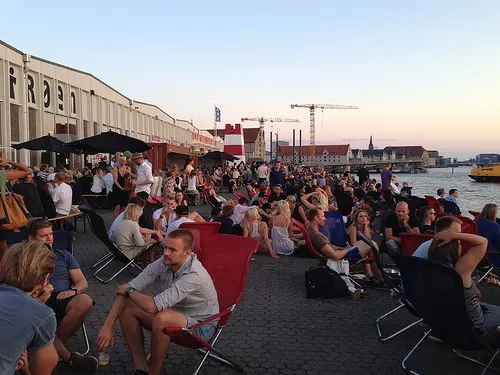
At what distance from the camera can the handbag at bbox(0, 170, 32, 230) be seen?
568cm

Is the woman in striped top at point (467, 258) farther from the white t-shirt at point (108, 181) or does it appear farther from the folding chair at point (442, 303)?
the white t-shirt at point (108, 181)

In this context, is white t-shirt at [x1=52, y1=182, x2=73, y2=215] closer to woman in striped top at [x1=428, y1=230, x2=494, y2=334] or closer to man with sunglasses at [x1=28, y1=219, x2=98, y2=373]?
man with sunglasses at [x1=28, y1=219, x2=98, y2=373]

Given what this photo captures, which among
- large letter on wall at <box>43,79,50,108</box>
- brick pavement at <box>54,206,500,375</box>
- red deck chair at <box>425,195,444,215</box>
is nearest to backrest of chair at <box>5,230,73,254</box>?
brick pavement at <box>54,206,500,375</box>

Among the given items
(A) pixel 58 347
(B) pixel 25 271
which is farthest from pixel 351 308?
(B) pixel 25 271

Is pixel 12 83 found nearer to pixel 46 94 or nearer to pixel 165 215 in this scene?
pixel 46 94

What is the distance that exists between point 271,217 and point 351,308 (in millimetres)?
3736

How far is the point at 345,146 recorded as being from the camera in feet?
533

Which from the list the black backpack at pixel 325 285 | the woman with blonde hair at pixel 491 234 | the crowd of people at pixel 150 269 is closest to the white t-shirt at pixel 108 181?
the crowd of people at pixel 150 269

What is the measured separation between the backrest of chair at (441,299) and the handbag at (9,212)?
14.5 ft

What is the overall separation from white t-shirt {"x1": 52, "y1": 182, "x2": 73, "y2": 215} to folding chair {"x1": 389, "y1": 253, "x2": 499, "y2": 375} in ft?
21.9

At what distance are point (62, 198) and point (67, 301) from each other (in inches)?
206

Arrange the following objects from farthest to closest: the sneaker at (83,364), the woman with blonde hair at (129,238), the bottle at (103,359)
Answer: the woman with blonde hair at (129,238) < the bottle at (103,359) < the sneaker at (83,364)

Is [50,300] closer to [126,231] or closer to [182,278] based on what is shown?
[182,278]

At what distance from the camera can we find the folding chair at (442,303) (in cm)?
343
